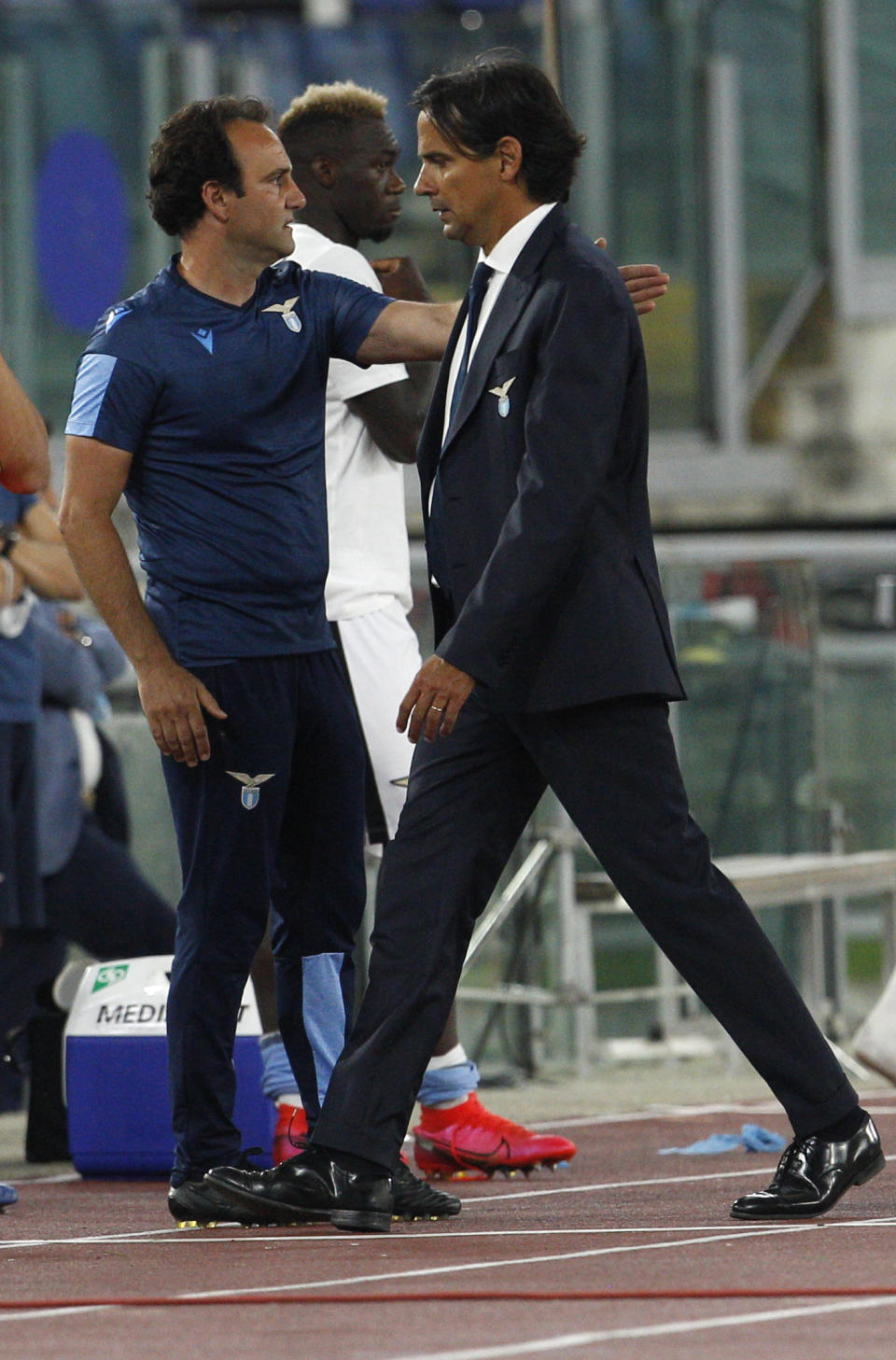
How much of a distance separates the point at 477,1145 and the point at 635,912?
1382 mm

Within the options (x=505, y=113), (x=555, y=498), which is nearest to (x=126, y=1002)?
(x=555, y=498)

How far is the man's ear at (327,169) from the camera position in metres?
5.73

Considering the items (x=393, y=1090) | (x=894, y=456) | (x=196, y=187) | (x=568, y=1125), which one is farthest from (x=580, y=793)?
(x=894, y=456)

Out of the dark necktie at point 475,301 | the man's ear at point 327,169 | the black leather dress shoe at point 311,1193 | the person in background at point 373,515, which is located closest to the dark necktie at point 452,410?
the dark necktie at point 475,301

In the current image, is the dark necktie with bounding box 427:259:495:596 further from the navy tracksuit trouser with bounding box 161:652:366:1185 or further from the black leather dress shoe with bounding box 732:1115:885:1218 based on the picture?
the black leather dress shoe with bounding box 732:1115:885:1218

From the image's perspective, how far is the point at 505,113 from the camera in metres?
4.64

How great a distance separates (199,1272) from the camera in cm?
412

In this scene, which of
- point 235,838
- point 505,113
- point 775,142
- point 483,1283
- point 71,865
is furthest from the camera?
point 775,142

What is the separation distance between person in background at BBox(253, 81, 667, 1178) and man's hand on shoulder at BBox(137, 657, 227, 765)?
84 cm

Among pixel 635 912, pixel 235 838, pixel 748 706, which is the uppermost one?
pixel 748 706

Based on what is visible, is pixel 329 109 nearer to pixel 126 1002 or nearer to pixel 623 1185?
pixel 126 1002

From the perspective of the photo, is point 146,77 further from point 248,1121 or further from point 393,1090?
point 393,1090

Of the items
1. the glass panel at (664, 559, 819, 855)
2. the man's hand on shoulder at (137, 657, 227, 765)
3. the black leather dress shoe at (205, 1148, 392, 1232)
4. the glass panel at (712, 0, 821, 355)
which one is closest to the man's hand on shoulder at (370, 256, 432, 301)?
the man's hand on shoulder at (137, 657, 227, 765)

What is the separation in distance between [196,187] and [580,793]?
1282 millimetres
